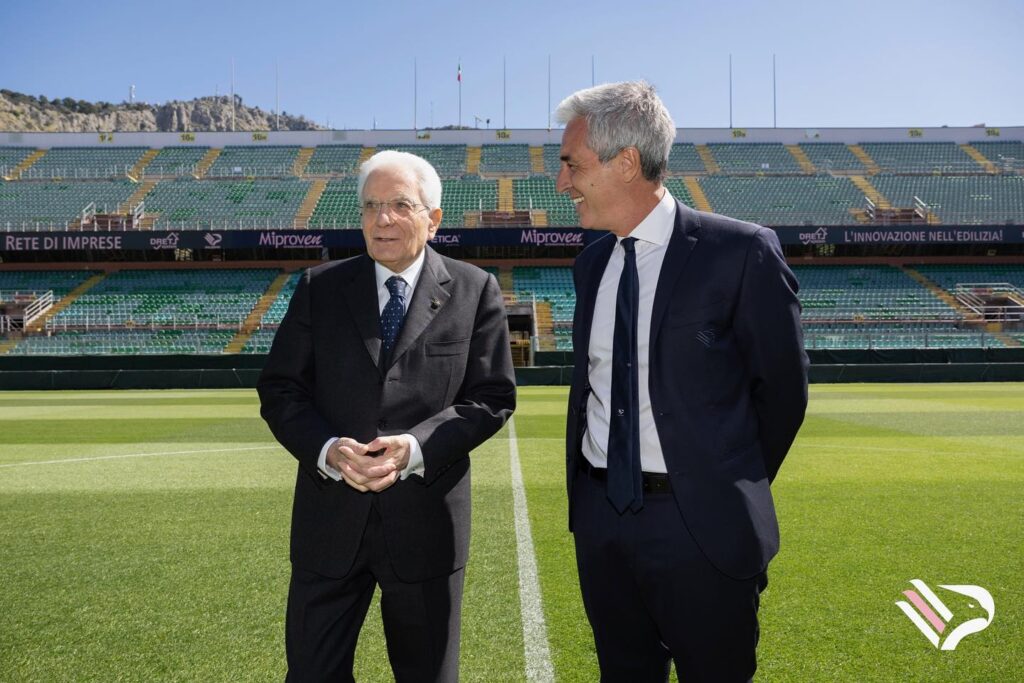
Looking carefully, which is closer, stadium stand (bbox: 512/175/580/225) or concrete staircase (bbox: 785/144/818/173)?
stadium stand (bbox: 512/175/580/225)

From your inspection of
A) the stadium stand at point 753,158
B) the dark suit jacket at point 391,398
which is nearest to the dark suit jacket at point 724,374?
the dark suit jacket at point 391,398

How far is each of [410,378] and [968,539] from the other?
5411 millimetres

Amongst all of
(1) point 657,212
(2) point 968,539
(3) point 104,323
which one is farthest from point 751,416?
(3) point 104,323

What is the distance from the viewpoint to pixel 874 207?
43.1 meters

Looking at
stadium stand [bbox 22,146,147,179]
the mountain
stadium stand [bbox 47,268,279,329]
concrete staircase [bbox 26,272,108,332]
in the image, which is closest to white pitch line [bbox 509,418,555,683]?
stadium stand [bbox 47,268,279,329]

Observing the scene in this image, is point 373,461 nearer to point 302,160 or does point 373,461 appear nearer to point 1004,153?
point 302,160

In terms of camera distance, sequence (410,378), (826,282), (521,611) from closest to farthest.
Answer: (410,378)
(521,611)
(826,282)

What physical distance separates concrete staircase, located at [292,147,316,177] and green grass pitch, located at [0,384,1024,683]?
3887 centimetres

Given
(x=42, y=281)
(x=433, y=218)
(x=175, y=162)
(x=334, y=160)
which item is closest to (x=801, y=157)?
(x=334, y=160)

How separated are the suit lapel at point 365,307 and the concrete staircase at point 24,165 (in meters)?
54.2

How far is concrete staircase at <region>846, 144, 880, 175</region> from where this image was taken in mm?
48938

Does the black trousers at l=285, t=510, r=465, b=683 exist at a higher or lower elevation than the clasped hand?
lower

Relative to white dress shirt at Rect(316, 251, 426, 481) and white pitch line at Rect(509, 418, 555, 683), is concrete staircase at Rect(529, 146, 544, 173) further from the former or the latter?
white dress shirt at Rect(316, 251, 426, 481)

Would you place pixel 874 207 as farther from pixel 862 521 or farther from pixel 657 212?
pixel 657 212
